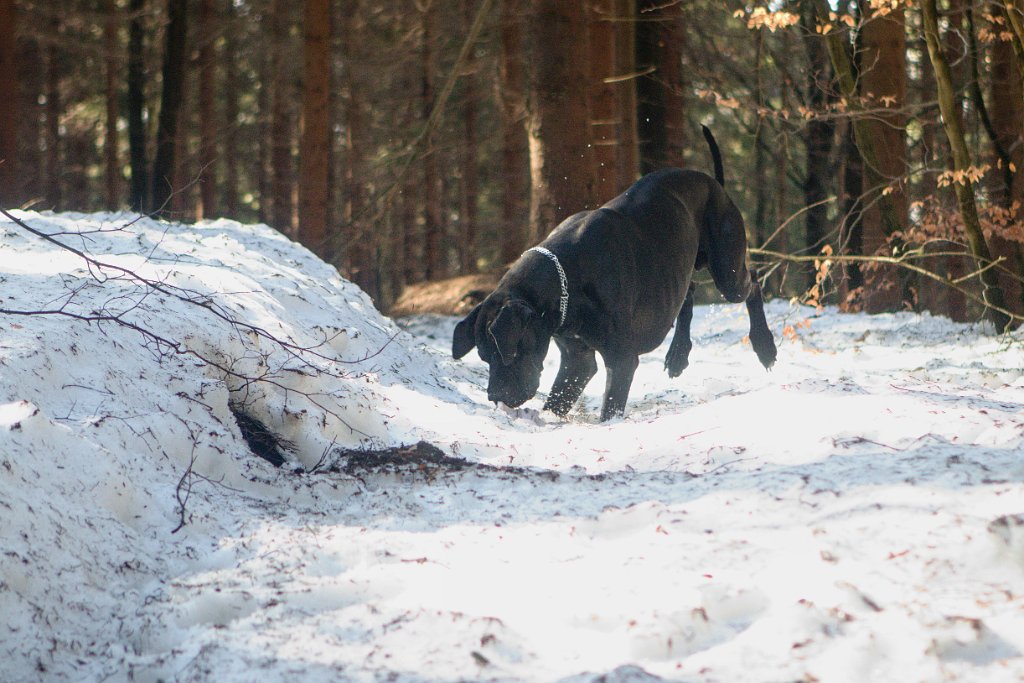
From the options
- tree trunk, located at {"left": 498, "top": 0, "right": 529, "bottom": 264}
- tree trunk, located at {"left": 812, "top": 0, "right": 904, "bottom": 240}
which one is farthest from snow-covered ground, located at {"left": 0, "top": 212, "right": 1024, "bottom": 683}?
tree trunk, located at {"left": 498, "top": 0, "right": 529, "bottom": 264}

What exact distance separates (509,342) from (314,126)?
31.3ft

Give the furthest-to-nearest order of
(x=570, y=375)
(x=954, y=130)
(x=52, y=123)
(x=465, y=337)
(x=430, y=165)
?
(x=52, y=123) → (x=430, y=165) → (x=954, y=130) → (x=570, y=375) → (x=465, y=337)

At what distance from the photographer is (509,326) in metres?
6.13

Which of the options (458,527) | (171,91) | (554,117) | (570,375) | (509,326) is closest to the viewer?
(458,527)

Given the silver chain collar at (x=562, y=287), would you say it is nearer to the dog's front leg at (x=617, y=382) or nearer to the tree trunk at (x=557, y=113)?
the dog's front leg at (x=617, y=382)

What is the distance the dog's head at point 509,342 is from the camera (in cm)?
615

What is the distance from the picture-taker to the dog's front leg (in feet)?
21.8

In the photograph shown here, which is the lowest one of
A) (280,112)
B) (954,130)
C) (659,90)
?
(954,130)

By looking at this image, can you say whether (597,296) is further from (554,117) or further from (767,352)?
(554,117)

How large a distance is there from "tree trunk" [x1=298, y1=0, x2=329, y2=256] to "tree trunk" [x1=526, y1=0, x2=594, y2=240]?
18.1ft

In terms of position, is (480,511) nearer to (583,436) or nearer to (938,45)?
(583,436)

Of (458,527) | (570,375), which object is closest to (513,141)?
(570,375)

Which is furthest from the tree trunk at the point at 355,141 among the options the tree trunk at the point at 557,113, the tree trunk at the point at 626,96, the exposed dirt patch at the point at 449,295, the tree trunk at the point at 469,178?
the tree trunk at the point at 557,113

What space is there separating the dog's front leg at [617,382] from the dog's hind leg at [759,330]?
7.81ft
